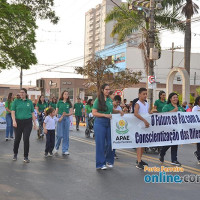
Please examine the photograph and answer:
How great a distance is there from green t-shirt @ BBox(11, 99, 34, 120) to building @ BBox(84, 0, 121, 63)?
9779 cm

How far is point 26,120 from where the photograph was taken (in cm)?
798

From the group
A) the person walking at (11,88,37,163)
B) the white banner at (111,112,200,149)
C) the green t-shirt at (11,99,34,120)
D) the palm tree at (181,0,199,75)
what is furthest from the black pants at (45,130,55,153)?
the palm tree at (181,0,199,75)

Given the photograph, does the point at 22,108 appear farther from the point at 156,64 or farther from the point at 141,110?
the point at 156,64

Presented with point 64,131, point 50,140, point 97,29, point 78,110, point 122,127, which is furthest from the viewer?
point 97,29

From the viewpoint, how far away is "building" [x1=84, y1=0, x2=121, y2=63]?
106562 millimetres

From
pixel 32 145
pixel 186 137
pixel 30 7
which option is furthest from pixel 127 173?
pixel 30 7

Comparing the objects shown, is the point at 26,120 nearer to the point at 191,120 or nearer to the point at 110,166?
the point at 110,166

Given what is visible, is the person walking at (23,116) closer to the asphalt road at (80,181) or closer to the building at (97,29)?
the asphalt road at (80,181)

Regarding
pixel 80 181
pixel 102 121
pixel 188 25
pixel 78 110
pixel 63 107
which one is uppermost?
pixel 188 25

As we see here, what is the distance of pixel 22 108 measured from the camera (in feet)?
26.2

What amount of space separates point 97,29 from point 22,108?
356 ft

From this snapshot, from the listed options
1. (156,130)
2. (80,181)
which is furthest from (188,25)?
(80,181)

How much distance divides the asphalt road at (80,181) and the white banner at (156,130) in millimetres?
577

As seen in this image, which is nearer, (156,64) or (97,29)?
(156,64)
